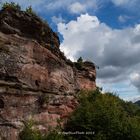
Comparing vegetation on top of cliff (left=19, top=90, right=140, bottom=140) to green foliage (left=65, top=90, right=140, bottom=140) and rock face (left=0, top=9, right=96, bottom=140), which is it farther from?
rock face (left=0, top=9, right=96, bottom=140)

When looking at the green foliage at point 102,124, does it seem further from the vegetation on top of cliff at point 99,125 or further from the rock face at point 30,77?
the rock face at point 30,77

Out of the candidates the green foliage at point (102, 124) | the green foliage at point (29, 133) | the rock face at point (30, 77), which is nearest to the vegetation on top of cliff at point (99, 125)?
the green foliage at point (102, 124)

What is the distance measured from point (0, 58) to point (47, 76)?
16.4 feet

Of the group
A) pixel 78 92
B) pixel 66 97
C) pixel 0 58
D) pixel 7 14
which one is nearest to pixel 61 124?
pixel 66 97

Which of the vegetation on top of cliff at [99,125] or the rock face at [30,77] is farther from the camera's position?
the vegetation on top of cliff at [99,125]

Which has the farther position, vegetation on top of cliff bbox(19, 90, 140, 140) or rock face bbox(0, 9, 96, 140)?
vegetation on top of cliff bbox(19, 90, 140, 140)

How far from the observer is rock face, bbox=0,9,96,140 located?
99.8 ft

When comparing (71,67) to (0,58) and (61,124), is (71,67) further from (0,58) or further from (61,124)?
(0,58)

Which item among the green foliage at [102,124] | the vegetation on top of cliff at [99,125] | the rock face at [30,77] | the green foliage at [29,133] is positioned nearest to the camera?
the green foliage at [29,133]

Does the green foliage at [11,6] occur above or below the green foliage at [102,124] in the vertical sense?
above

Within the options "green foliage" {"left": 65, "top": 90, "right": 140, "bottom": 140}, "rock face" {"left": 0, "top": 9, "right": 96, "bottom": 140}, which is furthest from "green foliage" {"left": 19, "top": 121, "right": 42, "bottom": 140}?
"green foliage" {"left": 65, "top": 90, "right": 140, "bottom": 140}

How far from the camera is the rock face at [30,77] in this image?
30406 millimetres

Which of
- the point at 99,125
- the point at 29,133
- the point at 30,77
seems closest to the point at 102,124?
the point at 99,125

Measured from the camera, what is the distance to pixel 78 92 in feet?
128
